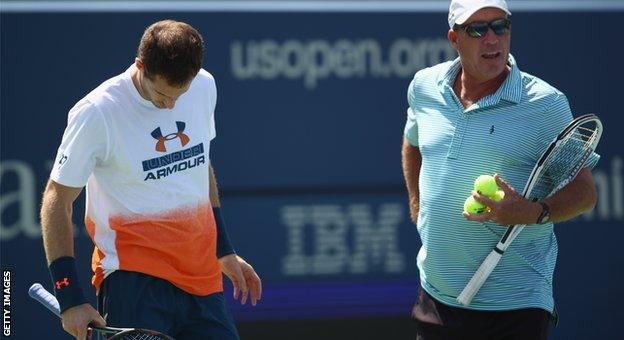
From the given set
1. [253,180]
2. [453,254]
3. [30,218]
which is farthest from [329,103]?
[453,254]

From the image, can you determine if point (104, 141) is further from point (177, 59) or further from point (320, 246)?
point (320, 246)

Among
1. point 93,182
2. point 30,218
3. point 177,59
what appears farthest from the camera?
point 30,218

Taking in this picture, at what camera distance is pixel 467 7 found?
448 cm

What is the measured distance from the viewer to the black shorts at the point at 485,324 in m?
4.39

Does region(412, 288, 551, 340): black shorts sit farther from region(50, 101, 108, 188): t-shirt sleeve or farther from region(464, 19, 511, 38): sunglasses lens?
region(50, 101, 108, 188): t-shirt sleeve

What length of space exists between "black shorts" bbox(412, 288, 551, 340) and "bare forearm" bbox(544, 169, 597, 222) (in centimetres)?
36

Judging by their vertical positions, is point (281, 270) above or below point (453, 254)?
below

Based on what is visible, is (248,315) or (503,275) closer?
(503,275)

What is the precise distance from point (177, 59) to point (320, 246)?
304 cm

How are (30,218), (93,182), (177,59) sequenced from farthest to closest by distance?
(30,218) < (93,182) < (177,59)

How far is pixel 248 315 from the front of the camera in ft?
22.9

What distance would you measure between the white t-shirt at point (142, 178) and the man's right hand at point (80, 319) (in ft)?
0.93

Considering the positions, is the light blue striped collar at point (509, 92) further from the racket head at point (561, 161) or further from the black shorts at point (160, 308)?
the black shorts at point (160, 308)

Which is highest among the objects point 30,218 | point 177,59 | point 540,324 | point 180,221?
point 177,59
